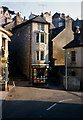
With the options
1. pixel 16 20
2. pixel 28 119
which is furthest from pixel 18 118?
pixel 16 20

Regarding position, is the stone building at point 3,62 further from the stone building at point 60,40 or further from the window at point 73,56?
the stone building at point 60,40

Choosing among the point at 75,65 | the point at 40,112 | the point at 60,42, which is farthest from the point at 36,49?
the point at 40,112

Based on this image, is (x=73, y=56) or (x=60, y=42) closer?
(x=73, y=56)

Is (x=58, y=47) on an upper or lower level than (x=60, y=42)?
lower

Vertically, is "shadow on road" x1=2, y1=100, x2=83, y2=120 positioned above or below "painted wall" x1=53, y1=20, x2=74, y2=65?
below

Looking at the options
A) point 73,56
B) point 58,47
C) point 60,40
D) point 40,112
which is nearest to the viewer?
point 40,112

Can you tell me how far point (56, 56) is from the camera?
30828 mm

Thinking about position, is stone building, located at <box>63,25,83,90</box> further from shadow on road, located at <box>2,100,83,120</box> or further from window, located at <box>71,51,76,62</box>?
shadow on road, located at <box>2,100,83,120</box>

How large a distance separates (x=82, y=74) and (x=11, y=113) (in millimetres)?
15525

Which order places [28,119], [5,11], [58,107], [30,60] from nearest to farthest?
[28,119]
[58,107]
[30,60]
[5,11]

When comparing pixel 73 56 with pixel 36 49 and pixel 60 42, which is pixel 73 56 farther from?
pixel 60 42

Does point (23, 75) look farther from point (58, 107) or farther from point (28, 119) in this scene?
point (28, 119)

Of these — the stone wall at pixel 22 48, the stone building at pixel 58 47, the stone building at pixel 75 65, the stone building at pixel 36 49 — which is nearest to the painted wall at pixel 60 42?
the stone building at pixel 58 47

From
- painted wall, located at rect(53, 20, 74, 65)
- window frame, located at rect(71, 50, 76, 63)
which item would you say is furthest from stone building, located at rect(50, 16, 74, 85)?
window frame, located at rect(71, 50, 76, 63)
